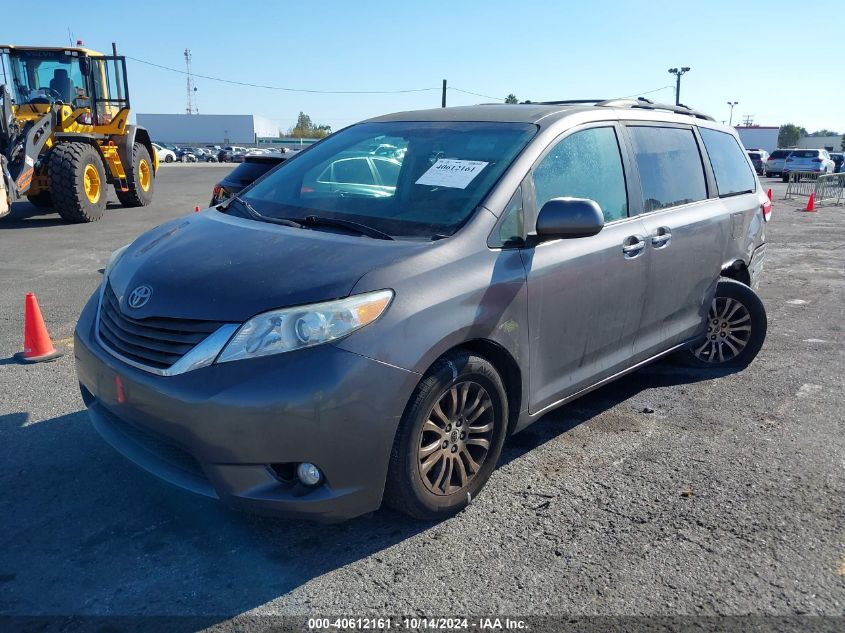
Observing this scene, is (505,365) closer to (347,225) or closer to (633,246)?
(347,225)

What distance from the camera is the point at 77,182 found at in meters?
12.5

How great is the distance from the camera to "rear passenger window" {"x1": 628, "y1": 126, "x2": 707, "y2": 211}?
13.8 feet

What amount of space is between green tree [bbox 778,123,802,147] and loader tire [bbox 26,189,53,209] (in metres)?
108

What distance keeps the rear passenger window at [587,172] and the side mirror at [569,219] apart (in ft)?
0.57

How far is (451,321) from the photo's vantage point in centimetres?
290

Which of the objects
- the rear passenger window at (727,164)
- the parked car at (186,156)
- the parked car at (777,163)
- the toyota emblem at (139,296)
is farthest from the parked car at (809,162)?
the parked car at (186,156)

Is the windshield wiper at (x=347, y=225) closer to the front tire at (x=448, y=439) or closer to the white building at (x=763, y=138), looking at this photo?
the front tire at (x=448, y=439)

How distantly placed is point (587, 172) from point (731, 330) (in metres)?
2.22

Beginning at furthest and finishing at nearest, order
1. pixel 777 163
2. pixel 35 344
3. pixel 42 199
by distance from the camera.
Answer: pixel 777 163 → pixel 42 199 → pixel 35 344

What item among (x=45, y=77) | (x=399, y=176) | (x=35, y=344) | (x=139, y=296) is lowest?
(x=35, y=344)

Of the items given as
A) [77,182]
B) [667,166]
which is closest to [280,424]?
[667,166]

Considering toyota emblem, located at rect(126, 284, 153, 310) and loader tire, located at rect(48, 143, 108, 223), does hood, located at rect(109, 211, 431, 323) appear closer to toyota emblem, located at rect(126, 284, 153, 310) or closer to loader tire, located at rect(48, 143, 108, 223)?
toyota emblem, located at rect(126, 284, 153, 310)

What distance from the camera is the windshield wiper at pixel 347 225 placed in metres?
3.19

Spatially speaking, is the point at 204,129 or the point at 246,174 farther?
the point at 204,129
